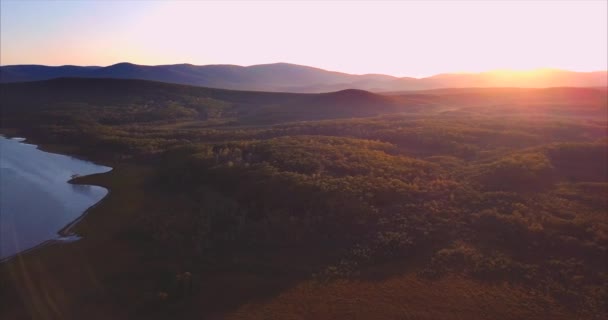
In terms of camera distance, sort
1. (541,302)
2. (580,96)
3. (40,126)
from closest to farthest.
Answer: (541,302) < (40,126) < (580,96)

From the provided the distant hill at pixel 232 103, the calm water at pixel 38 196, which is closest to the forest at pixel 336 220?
the calm water at pixel 38 196

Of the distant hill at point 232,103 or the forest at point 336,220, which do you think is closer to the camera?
the forest at point 336,220

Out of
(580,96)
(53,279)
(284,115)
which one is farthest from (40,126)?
(580,96)

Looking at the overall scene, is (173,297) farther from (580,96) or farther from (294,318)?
(580,96)

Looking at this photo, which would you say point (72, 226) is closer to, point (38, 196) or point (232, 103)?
point (38, 196)

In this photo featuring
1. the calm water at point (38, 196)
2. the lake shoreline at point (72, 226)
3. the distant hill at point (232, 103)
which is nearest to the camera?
the lake shoreline at point (72, 226)

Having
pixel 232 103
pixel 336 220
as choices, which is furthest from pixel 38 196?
pixel 232 103

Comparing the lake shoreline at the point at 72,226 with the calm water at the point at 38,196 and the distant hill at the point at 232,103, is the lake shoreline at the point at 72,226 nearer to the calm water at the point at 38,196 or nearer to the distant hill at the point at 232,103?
the calm water at the point at 38,196

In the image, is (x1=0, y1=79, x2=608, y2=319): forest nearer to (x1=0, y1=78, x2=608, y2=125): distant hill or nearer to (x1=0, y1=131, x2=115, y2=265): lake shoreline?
(x1=0, y1=131, x2=115, y2=265): lake shoreline
